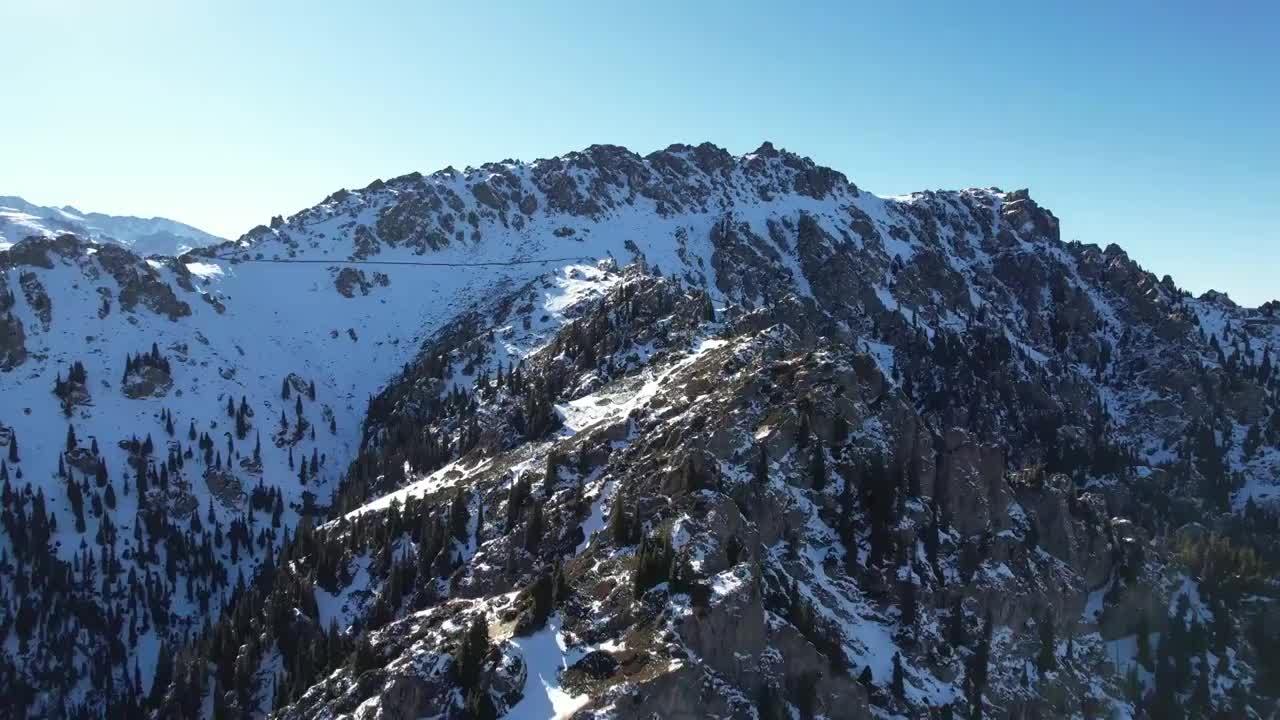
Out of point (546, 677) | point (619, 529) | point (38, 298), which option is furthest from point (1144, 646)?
point (38, 298)

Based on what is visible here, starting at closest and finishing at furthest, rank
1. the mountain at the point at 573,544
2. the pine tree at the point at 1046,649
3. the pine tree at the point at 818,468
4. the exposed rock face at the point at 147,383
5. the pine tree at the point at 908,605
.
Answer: the mountain at the point at 573,544, the pine tree at the point at 908,605, the pine tree at the point at 1046,649, the pine tree at the point at 818,468, the exposed rock face at the point at 147,383

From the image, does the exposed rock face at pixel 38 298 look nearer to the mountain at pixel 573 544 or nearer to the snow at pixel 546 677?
the mountain at pixel 573 544

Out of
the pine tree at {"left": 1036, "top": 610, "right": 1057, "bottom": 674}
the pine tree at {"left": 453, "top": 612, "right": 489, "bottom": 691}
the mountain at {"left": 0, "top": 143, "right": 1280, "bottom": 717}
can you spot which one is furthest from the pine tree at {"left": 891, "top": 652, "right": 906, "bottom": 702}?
the pine tree at {"left": 453, "top": 612, "right": 489, "bottom": 691}

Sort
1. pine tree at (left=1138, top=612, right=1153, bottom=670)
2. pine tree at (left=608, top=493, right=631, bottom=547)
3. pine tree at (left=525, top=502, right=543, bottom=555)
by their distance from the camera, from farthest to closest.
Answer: pine tree at (left=1138, top=612, right=1153, bottom=670) → pine tree at (left=525, top=502, right=543, bottom=555) → pine tree at (left=608, top=493, right=631, bottom=547)

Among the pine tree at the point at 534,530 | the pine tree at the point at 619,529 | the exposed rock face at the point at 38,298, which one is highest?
the exposed rock face at the point at 38,298

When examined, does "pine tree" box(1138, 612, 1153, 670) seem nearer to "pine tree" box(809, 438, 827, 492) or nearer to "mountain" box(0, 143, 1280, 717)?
"mountain" box(0, 143, 1280, 717)

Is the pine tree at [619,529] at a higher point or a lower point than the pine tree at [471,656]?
higher

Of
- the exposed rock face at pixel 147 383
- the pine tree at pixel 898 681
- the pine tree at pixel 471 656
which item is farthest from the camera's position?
the exposed rock face at pixel 147 383

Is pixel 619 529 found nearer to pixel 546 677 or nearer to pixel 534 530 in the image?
pixel 534 530

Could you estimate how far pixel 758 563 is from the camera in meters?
76.7

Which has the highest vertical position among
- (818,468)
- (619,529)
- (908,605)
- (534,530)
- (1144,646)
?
(818,468)

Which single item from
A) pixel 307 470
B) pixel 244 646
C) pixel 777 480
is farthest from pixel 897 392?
pixel 307 470

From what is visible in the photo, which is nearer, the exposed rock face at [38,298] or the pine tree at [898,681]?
the pine tree at [898,681]

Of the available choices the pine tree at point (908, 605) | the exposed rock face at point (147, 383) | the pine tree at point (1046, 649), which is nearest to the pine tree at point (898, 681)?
the pine tree at point (908, 605)
